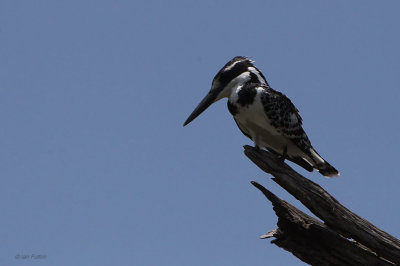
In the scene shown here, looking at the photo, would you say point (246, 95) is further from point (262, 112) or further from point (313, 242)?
point (313, 242)

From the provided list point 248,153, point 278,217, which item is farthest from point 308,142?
point 278,217

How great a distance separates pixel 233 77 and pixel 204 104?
790 mm

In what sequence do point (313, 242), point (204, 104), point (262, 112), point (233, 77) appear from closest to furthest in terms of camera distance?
point (313, 242) < point (262, 112) < point (233, 77) < point (204, 104)

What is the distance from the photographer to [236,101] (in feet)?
34.6

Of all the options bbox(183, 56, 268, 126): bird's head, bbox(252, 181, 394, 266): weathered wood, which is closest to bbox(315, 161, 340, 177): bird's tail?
bbox(183, 56, 268, 126): bird's head

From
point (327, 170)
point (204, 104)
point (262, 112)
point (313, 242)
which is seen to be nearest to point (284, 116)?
point (262, 112)

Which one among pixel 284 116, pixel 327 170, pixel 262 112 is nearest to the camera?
pixel 262 112

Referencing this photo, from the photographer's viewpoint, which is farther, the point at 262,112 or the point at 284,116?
the point at 284,116

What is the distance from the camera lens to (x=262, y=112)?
1040 centimetres

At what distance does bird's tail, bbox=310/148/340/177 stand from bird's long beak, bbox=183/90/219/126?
180cm

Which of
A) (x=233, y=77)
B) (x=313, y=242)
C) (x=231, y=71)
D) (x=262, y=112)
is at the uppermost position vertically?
(x=231, y=71)

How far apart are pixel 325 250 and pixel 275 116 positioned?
8.30 feet

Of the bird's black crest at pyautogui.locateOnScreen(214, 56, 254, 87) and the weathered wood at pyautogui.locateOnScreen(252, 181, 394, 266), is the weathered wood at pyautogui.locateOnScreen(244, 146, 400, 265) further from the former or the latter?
the bird's black crest at pyautogui.locateOnScreen(214, 56, 254, 87)

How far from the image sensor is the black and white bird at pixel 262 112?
10.5 m
